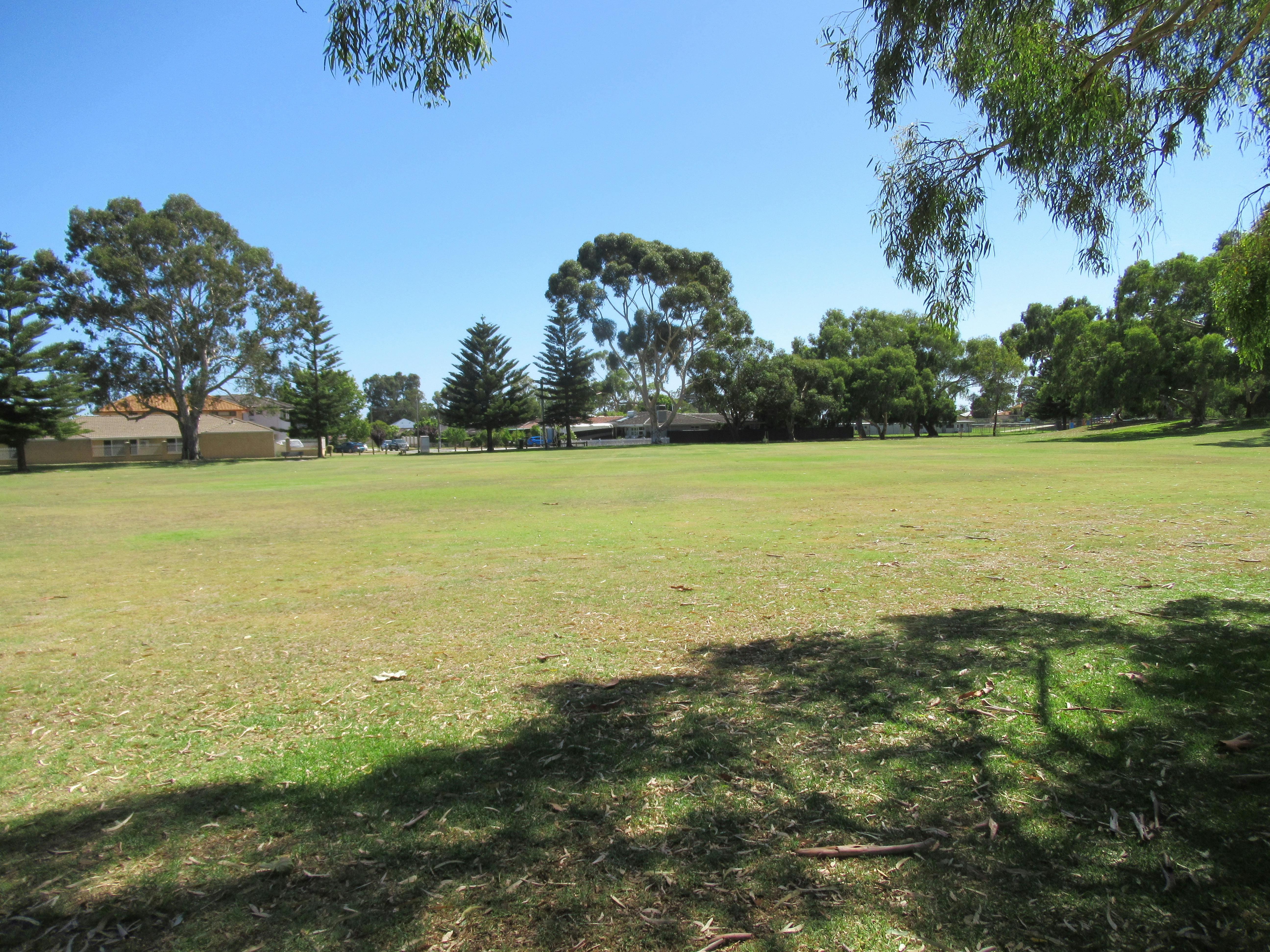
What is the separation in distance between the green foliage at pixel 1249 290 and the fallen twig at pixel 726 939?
7.00 meters

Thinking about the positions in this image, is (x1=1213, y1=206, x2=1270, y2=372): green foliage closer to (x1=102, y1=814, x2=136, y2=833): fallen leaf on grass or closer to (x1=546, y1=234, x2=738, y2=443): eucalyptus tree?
(x1=102, y1=814, x2=136, y2=833): fallen leaf on grass

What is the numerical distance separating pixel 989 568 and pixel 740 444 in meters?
65.1

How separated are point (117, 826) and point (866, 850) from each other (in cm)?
324

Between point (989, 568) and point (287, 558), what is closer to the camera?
point (989, 568)

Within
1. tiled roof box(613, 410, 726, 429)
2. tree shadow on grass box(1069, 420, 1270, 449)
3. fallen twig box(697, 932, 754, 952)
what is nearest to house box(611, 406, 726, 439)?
tiled roof box(613, 410, 726, 429)

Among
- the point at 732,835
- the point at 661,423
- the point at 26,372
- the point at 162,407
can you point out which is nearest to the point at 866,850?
the point at 732,835

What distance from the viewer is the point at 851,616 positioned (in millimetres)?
6344

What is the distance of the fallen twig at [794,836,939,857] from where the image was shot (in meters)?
2.85

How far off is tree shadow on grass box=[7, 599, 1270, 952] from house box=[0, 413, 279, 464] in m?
73.6

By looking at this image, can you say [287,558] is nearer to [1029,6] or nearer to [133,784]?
[133,784]

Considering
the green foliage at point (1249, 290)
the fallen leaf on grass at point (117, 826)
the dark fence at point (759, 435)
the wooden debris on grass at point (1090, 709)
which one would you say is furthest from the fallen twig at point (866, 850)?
the dark fence at point (759, 435)

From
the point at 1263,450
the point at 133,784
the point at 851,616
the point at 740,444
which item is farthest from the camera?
the point at 740,444

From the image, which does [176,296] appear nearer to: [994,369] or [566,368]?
[566,368]

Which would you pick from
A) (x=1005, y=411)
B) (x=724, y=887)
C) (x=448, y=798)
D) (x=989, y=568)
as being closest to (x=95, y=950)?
(x=448, y=798)
